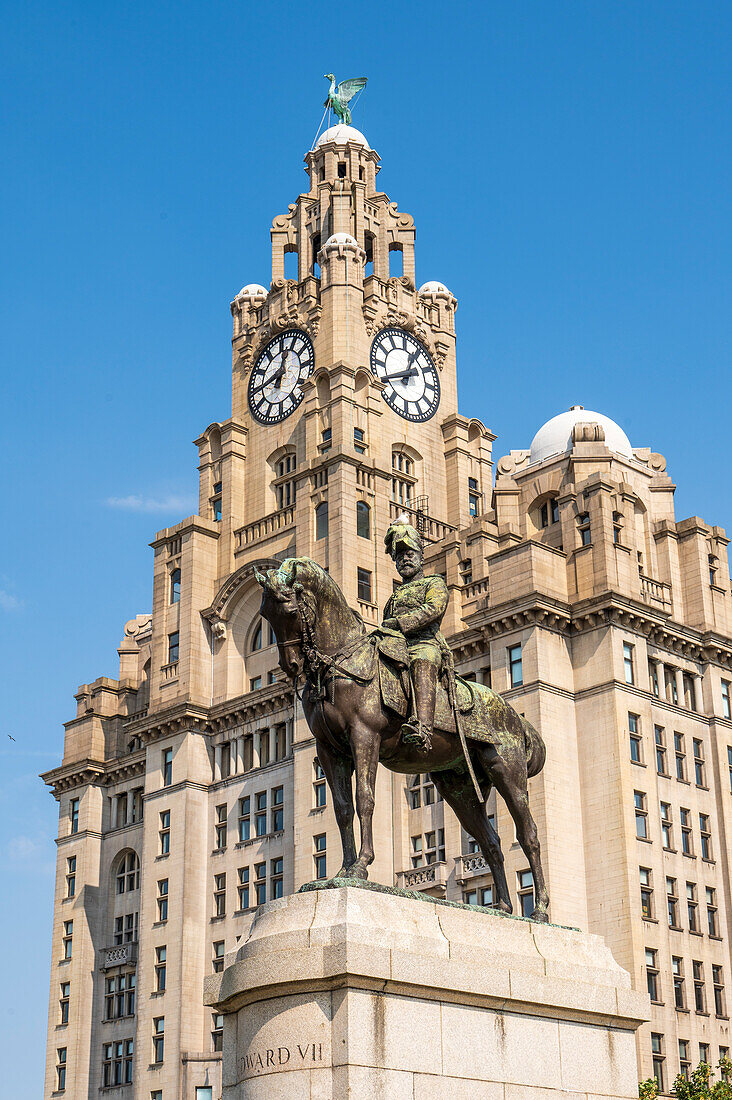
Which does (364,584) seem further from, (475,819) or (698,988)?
(475,819)

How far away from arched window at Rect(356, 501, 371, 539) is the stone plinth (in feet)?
187

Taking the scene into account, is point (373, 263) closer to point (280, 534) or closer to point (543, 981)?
point (280, 534)

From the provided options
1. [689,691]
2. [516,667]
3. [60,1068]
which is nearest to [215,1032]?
[60,1068]

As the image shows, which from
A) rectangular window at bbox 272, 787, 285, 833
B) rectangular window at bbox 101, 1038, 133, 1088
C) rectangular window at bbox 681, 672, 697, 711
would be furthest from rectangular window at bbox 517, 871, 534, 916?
rectangular window at bbox 101, 1038, 133, 1088

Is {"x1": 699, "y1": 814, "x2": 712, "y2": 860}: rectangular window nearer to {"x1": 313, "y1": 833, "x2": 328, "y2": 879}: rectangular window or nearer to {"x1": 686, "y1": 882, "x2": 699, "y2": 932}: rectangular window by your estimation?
{"x1": 686, "y1": 882, "x2": 699, "y2": 932}: rectangular window

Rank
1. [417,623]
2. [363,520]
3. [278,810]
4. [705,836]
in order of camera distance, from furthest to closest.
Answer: [363,520]
[278,810]
[705,836]
[417,623]

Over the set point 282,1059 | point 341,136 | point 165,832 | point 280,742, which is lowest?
point 282,1059

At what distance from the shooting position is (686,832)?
224ft

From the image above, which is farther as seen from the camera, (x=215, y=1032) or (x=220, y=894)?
(x=220, y=894)

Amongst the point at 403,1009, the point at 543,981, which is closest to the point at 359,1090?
the point at 403,1009

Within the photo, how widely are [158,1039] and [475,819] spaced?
199ft

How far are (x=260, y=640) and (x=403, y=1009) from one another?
64356 mm

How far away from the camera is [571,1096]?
2061 centimetres

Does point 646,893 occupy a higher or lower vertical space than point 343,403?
lower
